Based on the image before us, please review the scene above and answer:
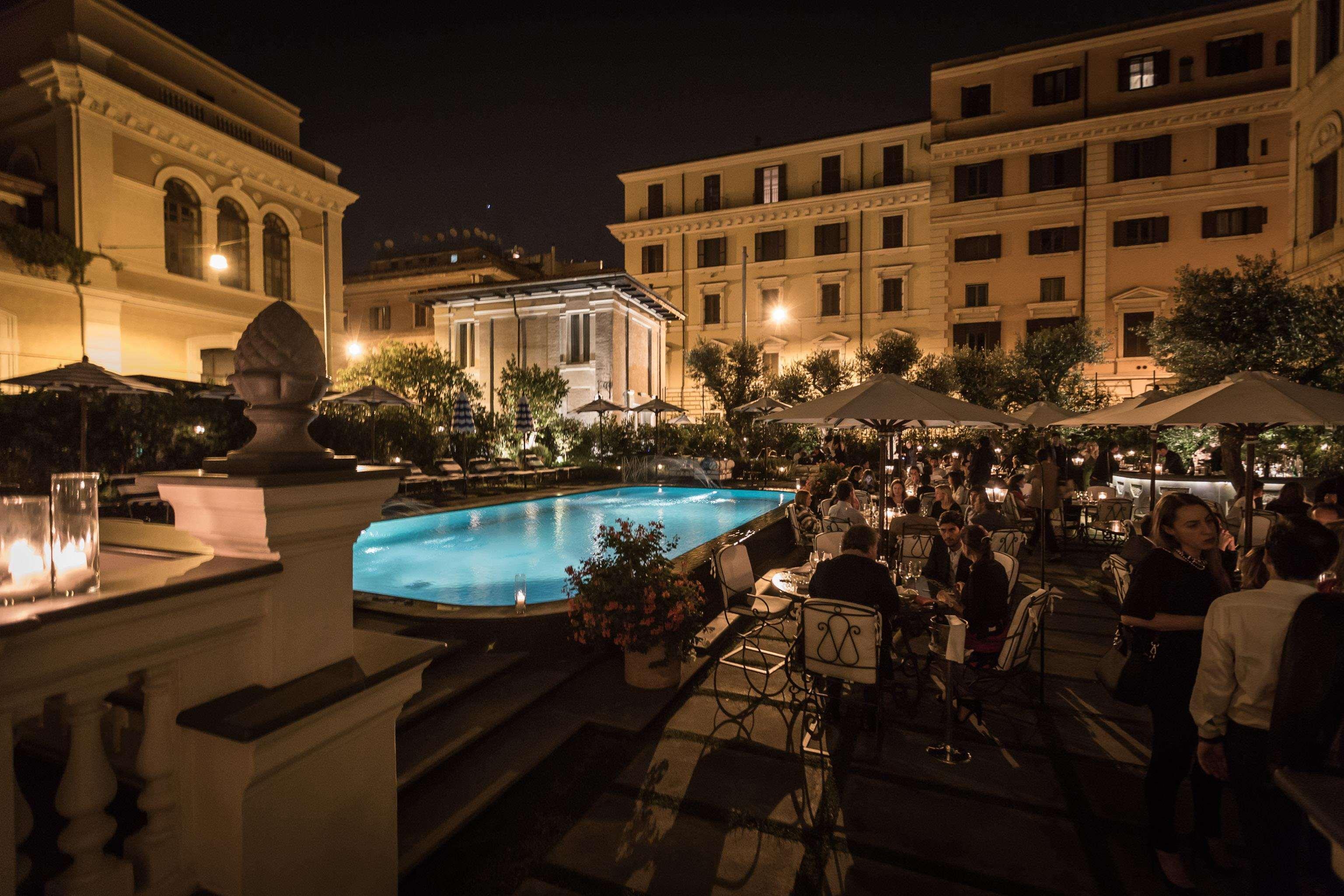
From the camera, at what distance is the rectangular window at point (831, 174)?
3350 cm

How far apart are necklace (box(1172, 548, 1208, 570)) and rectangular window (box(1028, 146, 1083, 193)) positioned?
3038 centimetres

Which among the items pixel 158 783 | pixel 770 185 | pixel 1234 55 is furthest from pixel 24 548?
pixel 1234 55

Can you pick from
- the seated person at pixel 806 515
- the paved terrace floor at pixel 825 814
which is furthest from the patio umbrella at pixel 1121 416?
the paved terrace floor at pixel 825 814

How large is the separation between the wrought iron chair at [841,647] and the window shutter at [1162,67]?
110 ft

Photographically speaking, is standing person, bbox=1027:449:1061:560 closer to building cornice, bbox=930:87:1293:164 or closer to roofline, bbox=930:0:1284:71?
building cornice, bbox=930:87:1293:164

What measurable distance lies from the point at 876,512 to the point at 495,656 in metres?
6.69

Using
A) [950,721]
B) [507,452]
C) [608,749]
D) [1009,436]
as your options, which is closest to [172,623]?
[608,749]

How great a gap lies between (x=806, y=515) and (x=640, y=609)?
4.79 m

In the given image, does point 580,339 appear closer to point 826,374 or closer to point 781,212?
point 826,374

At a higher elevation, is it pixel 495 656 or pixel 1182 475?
A: pixel 1182 475

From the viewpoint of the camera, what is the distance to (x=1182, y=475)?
10680mm

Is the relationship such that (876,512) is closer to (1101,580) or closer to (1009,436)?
(1101,580)

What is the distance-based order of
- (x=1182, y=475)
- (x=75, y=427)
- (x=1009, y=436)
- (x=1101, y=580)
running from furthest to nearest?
(x=1009, y=436), (x=75, y=427), (x=1182, y=475), (x=1101, y=580)

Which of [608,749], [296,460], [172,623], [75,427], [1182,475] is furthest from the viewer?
[75,427]
